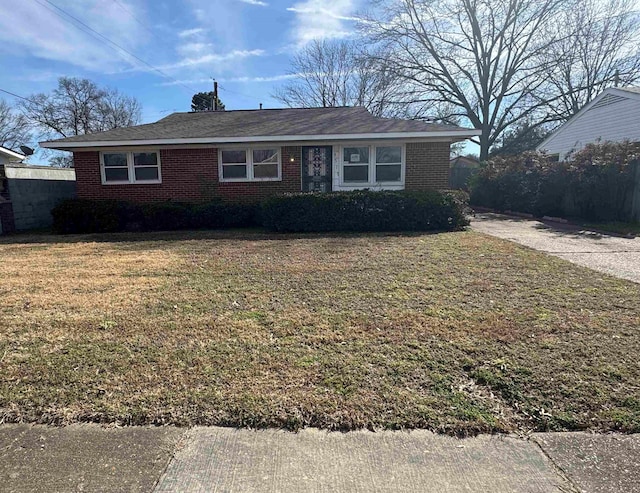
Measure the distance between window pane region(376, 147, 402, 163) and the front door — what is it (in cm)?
156

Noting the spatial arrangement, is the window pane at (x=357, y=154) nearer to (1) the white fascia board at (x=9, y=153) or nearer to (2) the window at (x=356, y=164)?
(2) the window at (x=356, y=164)

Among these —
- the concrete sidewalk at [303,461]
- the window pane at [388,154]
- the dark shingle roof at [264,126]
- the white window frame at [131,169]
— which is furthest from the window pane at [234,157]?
the concrete sidewalk at [303,461]

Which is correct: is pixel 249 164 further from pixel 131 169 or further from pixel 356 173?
pixel 131 169

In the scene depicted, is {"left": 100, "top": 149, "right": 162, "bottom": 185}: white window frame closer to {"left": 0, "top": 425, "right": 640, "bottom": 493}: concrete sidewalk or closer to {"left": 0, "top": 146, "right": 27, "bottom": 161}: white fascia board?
{"left": 0, "top": 146, "right": 27, "bottom": 161}: white fascia board

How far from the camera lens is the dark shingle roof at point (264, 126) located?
1213 centimetres

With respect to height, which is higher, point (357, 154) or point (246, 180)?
point (357, 154)

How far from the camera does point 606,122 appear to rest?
1709 centimetres

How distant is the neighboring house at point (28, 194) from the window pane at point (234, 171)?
A: 6021 millimetres

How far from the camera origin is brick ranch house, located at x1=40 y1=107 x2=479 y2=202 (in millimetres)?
12492

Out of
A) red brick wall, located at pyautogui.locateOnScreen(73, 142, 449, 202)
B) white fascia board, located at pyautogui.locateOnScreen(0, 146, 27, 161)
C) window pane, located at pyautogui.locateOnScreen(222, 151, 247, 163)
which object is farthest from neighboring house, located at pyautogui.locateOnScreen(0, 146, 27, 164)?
window pane, located at pyautogui.locateOnScreen(222, 151, 247, 163)

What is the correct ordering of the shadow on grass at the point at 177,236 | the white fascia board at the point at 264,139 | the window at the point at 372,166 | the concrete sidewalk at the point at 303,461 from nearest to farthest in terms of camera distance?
the concrete sidewalk at the point at 303,461 < the shadow on grass at the point at 177,236 < the white fascia board at the point at 264,139 < the window at the point at 372,166

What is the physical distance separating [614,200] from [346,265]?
9.91m

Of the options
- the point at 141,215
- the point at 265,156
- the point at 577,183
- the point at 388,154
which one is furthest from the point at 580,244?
the point at 141,215

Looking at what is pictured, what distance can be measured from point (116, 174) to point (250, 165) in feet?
14.5
